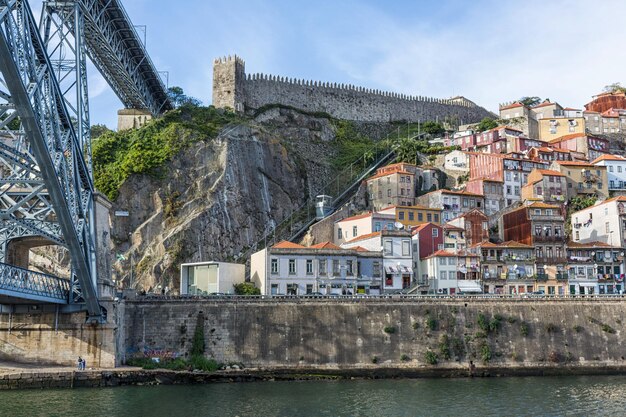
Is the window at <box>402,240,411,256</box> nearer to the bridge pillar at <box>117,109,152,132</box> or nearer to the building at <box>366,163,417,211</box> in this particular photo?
the building at <box>366,163,417,211</box>

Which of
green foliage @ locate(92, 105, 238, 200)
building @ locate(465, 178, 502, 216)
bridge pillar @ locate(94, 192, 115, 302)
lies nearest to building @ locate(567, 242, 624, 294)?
building @ locate(465, 178, 502, 216)

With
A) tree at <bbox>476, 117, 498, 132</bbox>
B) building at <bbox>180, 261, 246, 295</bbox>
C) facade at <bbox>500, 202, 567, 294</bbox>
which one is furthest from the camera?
tree at <bbox>476, 117, 498, 132</bbox>

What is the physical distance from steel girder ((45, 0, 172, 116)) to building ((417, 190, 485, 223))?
92.0ft

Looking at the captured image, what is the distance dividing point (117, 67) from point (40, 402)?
29772mm

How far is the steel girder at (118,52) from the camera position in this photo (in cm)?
4406

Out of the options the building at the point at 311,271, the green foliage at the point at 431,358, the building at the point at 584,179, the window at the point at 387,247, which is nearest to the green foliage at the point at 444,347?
the green foliage at the point at 431,358

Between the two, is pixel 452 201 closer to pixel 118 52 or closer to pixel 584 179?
pixel 584 179

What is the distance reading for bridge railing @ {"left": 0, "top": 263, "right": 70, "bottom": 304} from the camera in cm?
3422

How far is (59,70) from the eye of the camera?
39812 millimetres

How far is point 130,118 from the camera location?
7300 centimetres

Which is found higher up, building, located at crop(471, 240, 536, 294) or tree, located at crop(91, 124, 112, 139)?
tree, located at crop(91, 124, 112, 139)

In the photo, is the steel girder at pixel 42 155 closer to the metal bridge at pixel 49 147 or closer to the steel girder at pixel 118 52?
the metal bridge at pixel 49 147

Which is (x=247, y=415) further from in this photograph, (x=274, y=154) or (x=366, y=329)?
(x=274, y=154)

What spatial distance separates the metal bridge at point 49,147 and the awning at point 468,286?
2873cm
